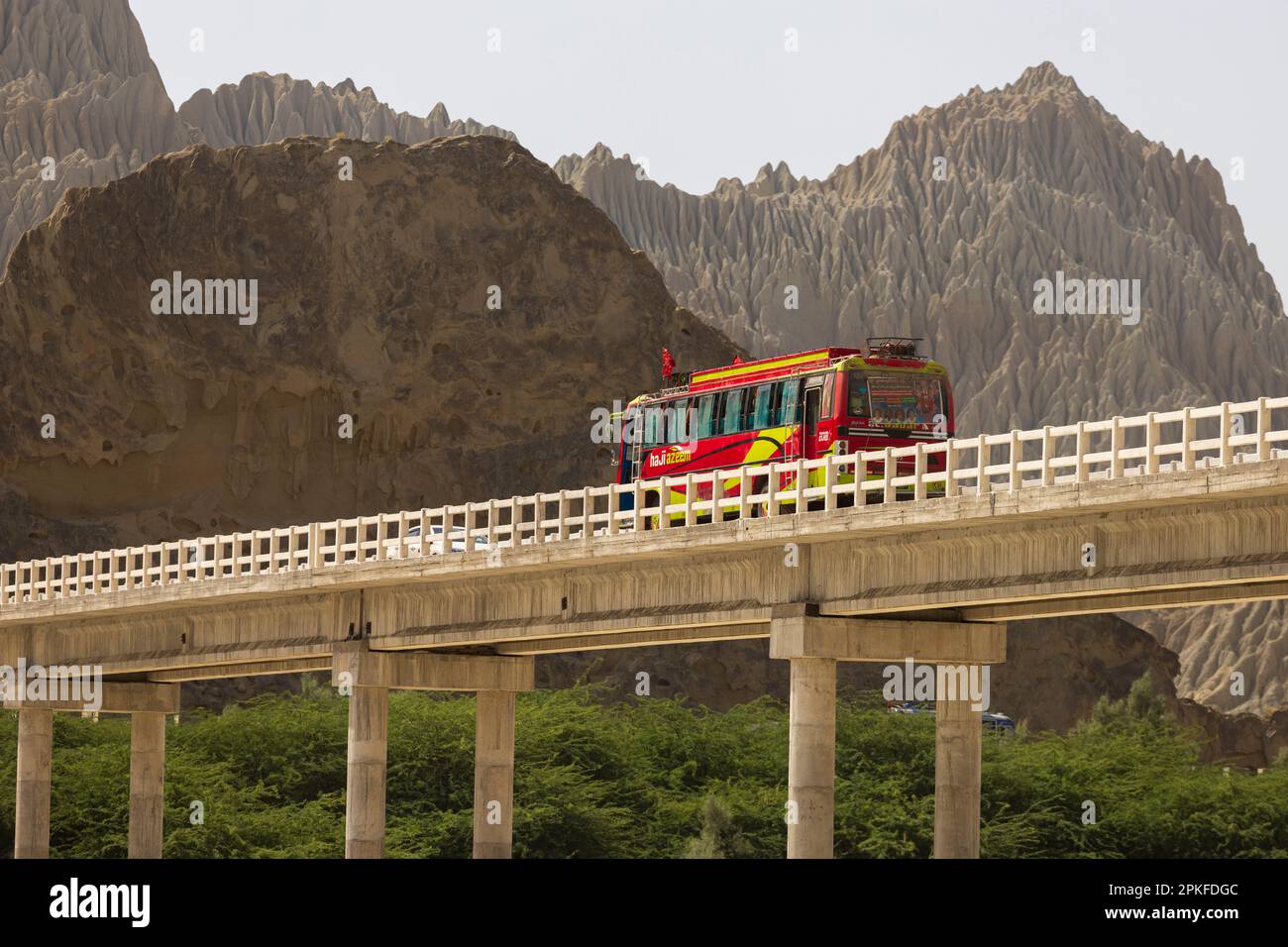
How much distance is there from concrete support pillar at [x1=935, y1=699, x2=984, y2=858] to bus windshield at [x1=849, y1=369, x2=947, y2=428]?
6227 millimetres

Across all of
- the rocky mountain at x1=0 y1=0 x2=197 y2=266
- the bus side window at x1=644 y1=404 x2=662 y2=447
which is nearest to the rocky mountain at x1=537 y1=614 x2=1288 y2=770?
the bus side window at x1=644 y1=404 x2=662 y2=447

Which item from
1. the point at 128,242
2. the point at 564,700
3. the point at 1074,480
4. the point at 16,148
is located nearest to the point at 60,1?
the point at 16,148

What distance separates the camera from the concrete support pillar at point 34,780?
63.7m

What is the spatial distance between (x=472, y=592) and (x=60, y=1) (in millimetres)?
161983

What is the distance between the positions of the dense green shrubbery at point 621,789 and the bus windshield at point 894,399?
19.0 m

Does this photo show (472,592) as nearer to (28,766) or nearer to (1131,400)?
(28,766)

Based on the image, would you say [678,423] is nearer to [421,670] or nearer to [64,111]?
[421,670]

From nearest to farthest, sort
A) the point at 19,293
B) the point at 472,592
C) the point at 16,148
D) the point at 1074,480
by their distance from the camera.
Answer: the point at 1074,480
the point at 472,592
the point at 19,293
the point at 16,148

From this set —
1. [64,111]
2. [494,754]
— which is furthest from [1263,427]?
[64,111]

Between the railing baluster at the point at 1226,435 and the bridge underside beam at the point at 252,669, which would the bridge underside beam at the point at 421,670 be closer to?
the bridge underside beam at the point at 252,669

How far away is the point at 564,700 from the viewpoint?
7662 centimetres

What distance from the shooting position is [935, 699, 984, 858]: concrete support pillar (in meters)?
45.2

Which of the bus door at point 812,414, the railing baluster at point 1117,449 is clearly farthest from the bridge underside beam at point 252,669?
the railing baluster at point 1117,449

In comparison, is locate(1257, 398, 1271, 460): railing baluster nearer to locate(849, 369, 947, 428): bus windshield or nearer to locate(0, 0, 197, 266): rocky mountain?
locate(849, 369, 947, 428): bus windshield
